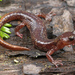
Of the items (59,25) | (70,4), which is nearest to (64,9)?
(70,4)

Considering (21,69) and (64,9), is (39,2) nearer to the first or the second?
(64,9)

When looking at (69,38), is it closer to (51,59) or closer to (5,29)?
(51,59)

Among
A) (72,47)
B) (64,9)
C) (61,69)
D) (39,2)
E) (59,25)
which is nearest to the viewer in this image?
(61,69)

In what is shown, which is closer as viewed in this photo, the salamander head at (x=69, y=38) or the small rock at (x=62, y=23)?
the salamander head at (x=69, y=38)

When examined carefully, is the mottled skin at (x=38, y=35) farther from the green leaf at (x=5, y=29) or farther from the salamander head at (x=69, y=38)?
the green leaf at (x=5, y=29)

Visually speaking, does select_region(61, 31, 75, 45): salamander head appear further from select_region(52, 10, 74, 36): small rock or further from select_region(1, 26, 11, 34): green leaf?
select_region(1, 26, 11, 34): green leaf

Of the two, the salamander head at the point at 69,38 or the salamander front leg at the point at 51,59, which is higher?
the salamander head at the point at 69,38

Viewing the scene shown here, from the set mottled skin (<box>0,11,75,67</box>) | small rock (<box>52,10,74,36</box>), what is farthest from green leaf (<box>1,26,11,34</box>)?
small rock (<box>52,10,74,36</box>)

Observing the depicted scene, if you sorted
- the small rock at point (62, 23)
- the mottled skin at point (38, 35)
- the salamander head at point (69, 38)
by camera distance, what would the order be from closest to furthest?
1. the salamander head at point (69, 38)
2. the mottled skin at point (38, 35)
3. the small rock at point (62, 23)

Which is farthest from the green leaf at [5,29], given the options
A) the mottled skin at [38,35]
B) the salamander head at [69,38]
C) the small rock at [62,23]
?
the salamander head at [69,38]
